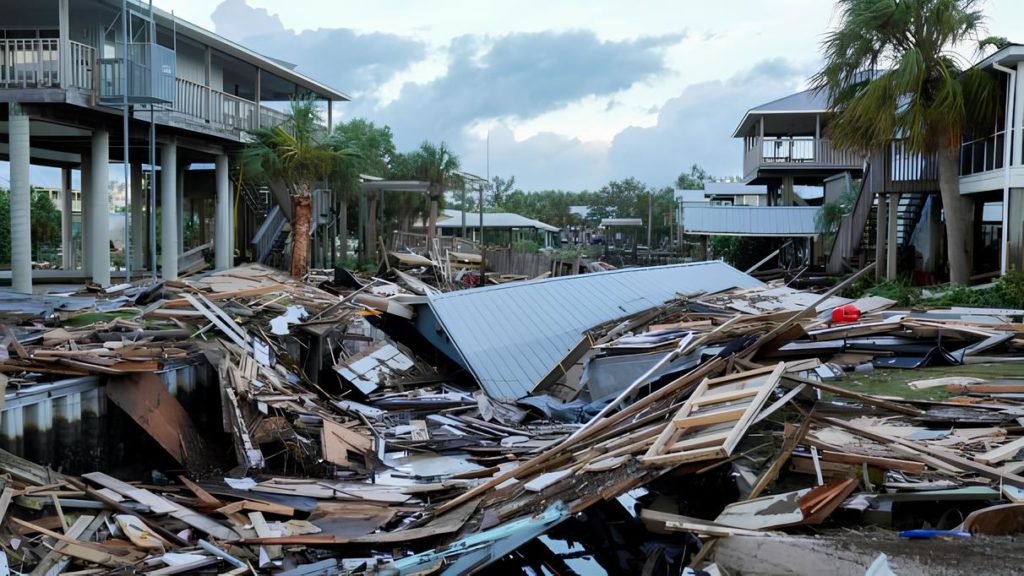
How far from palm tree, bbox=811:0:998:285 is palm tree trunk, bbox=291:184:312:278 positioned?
507 inches

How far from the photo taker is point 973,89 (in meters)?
20.2

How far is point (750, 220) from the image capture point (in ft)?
108

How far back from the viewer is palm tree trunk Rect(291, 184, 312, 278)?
22297mm

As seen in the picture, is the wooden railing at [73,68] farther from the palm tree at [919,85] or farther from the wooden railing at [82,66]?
the palm tree at [919,85]

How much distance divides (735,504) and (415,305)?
→ 8507 millimetres

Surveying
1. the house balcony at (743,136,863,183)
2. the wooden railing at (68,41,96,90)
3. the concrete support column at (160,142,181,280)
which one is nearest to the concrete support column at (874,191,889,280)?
the house balcony at (743,136,863,183)

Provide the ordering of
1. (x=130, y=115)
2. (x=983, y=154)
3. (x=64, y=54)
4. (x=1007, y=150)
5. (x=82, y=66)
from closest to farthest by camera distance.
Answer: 1. (x=64, y=54)
2. (x=82, y=66)
3. (x=1007, y=150)
4. (x=130, y=115)
5. (x=983, y=154)

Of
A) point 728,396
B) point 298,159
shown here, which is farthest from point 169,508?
point 298,159

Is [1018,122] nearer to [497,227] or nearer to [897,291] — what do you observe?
[897,291]

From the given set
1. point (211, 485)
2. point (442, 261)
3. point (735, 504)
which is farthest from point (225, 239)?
point (735, 504)

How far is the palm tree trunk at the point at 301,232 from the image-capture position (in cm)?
2230

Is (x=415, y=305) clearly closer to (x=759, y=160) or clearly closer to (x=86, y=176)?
(x=86, y=176)

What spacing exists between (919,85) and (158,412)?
56.0ft

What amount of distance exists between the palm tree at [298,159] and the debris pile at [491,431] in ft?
19.2
